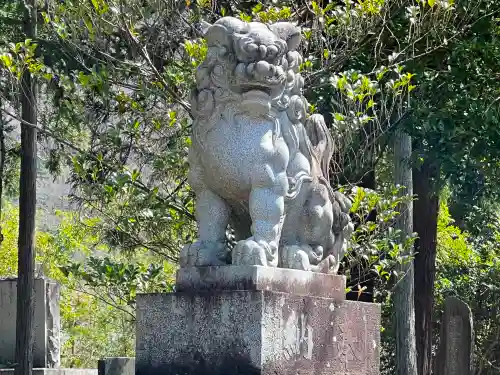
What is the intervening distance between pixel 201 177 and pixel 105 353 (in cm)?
1874

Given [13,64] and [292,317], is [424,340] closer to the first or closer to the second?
[13,64]

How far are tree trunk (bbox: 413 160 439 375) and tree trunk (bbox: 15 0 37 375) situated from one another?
5741 mm

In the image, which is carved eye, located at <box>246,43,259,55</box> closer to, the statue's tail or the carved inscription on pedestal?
the statue's tail

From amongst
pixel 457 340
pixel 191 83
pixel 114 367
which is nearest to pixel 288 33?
pixel 191 83

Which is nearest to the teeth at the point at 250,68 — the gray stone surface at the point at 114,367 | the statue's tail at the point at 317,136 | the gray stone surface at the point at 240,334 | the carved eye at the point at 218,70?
the carved eye at the point at 218,70

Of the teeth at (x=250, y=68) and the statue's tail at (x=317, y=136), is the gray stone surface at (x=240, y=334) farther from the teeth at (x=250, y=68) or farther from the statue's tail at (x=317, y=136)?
the teeth at (x=250, y=68)

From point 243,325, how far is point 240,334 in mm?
62

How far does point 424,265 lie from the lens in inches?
669

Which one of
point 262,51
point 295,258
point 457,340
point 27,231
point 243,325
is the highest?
point 262,51

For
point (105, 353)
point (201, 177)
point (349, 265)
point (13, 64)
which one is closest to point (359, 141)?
point (349, 265)

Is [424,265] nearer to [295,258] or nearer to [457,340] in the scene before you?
[457,340]

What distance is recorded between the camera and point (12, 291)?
576 inches

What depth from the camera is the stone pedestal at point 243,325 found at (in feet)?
22.8

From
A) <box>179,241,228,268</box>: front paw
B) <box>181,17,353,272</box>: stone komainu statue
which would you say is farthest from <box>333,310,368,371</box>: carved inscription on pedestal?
<box>179,241,228,268</box>: front paw
